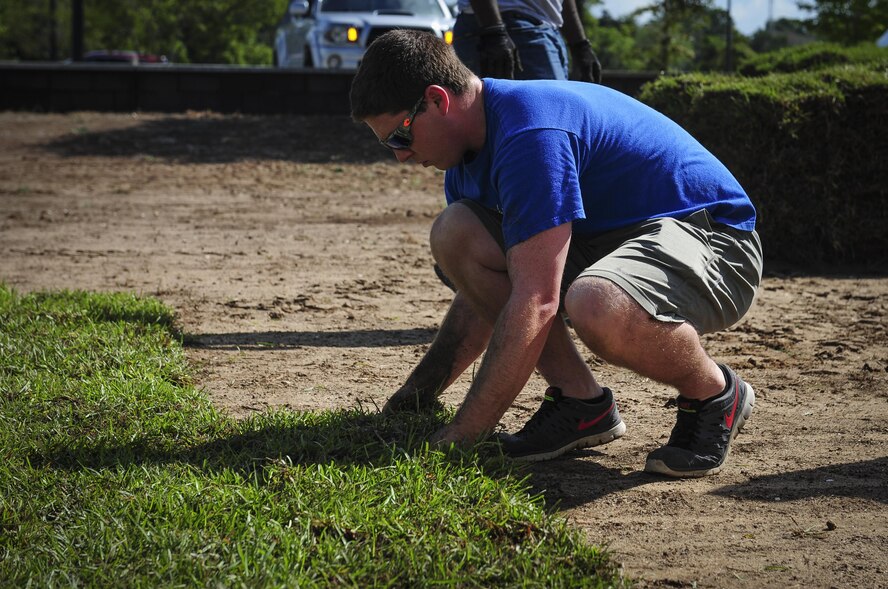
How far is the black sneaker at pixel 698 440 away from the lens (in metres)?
3.11

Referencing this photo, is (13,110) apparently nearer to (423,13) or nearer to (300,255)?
(423,13)

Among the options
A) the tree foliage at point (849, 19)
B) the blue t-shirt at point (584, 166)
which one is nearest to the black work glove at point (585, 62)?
the blue t-shirt at point (584, 166)

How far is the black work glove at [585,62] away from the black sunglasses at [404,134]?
9.35 feet

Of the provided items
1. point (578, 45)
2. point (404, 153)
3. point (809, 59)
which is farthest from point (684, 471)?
point (809, 59)

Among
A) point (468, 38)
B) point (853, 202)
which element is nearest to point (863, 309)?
point (853, 202)

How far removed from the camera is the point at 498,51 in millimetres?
4695

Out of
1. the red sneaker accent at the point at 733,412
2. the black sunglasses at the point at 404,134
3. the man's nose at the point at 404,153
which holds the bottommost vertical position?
the red sneaker accent at the point at 733,412

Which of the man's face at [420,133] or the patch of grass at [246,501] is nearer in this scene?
the patch of grass at [246,501]

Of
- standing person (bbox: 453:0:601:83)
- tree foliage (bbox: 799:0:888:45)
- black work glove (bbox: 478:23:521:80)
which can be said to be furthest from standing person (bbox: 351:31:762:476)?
tree foliage (bbox: 799:0:888:45)

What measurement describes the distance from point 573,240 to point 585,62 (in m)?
2.55

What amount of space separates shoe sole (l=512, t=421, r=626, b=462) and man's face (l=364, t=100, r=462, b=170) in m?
1.02

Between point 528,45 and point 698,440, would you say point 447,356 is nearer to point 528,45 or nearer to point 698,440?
point 698,440

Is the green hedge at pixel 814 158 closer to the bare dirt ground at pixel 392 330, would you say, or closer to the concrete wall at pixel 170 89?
the bare dirt ground at pixel 392 330

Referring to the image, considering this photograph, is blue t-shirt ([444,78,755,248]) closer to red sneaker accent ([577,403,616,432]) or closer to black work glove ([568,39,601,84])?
red sneaker accent ([577,403,616,432])
